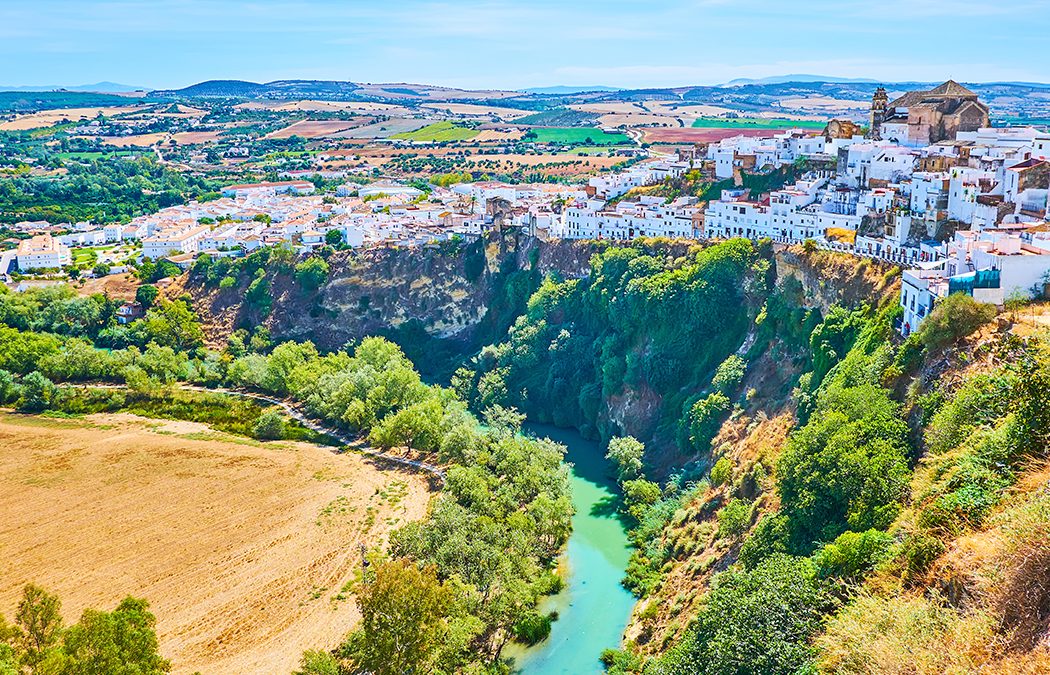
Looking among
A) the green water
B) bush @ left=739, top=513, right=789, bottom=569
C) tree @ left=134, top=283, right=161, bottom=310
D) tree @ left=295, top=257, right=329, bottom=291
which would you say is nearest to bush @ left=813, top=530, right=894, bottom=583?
bush @ left=739, top=513, right=789, bottom=569

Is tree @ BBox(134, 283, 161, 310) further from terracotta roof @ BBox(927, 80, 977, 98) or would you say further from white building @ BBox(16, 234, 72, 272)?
terracotta roof @ BBox(927, 80, 977, 98)

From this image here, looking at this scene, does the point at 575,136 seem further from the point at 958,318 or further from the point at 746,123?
the point at 958,318

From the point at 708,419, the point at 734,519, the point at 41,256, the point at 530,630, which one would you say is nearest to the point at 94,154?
the point at 41,256

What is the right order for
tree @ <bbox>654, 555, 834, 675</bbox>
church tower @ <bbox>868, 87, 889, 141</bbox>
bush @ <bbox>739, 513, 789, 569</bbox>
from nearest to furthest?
tree @ <bbox>654, 555, 834, 675</bbox>, bush @ <bbox>739, 513, 789, 569</bbox>, church tower @ <bbox>868, 87, 889, 141</bbox>

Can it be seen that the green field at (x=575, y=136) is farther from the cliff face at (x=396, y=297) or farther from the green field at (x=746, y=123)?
Answer: the cliff face at (x=396, y=297)

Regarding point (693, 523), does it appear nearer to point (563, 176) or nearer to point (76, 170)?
point (563, 176)

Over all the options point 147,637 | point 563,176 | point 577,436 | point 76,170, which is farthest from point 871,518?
point 76,170
